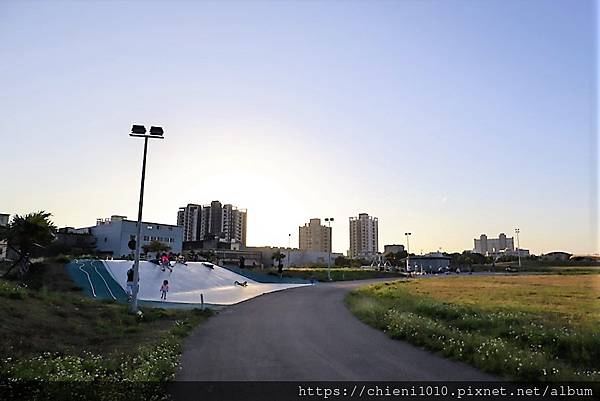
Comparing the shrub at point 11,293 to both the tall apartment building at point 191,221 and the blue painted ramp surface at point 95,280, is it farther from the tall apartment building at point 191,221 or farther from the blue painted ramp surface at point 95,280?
the tall apartment building at point 191,221

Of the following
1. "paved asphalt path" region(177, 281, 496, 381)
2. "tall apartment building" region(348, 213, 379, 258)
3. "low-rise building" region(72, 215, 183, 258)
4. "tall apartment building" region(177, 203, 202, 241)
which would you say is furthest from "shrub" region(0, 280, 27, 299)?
"tall apartment building" region(348, 213, 379, 258)

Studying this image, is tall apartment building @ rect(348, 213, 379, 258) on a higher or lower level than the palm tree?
higher

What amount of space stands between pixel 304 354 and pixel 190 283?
25.2m

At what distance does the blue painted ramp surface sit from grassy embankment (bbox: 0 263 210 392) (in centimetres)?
735

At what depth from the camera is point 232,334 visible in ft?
43.7

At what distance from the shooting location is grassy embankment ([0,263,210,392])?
7.55 meters

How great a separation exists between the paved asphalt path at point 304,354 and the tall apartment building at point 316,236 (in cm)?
14831

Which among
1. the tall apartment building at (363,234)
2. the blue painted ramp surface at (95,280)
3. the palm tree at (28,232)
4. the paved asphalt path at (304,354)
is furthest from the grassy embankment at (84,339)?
the tall apartment building at (363,234)

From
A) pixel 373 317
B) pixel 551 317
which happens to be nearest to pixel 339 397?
pixel 373 317

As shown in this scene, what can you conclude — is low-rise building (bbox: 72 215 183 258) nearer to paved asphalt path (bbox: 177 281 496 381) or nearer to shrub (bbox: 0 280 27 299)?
shrub (bbox: 0 280 27 299)

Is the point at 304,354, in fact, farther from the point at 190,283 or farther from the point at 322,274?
the point at 322,274

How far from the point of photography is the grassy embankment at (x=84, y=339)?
755 centimetres

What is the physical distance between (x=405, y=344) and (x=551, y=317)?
26.8 ft

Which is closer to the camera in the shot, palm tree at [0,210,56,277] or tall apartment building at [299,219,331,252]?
palm tree at [0,210,56,277]
